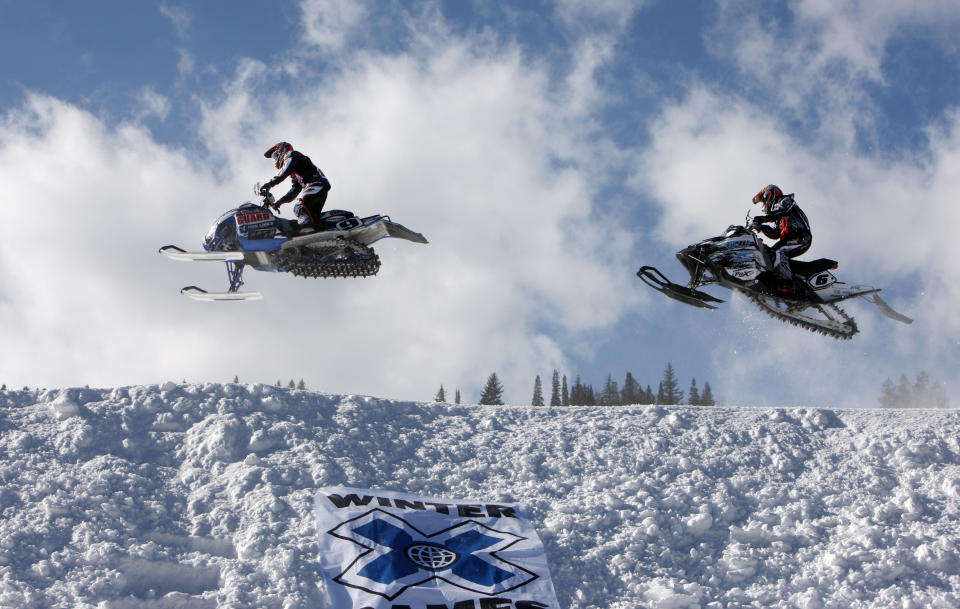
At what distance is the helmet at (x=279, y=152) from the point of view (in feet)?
49.7

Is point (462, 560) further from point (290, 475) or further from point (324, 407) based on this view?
point (324, 407)

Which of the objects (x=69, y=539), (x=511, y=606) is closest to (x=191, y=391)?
(x=69, y=539)

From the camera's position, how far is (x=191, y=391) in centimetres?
1334

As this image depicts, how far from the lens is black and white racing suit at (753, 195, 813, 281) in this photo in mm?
14984

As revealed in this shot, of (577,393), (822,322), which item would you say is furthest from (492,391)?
(822,322)

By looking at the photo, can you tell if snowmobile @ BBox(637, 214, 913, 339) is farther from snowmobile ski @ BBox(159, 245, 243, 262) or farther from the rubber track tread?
snowmobile ski @ BBox(159, 245, 243, 262)

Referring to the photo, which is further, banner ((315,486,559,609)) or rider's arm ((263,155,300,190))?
rider's arm ((263,155,300,190))

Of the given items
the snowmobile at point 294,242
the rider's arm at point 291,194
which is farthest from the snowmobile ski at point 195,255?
the rider's arm at point 291,194

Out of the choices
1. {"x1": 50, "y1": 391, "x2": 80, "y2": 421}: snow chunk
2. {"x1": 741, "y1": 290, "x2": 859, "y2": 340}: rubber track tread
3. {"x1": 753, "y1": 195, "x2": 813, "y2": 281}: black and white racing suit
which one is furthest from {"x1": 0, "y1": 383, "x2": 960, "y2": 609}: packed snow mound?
{"x1": 753, "y1": 195, "x2": 813, "y2": 281}: black and white racing suit

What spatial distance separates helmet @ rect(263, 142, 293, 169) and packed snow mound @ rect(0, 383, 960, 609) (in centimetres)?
446

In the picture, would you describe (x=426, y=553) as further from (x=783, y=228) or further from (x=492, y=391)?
(x=492, y=391)

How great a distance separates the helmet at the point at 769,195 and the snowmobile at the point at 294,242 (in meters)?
6.49

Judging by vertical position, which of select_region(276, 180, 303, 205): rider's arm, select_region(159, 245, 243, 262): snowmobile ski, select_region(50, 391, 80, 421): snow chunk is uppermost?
select_region(276, 180, 303, 205): rider's arm

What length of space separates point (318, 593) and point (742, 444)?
7352 mm
